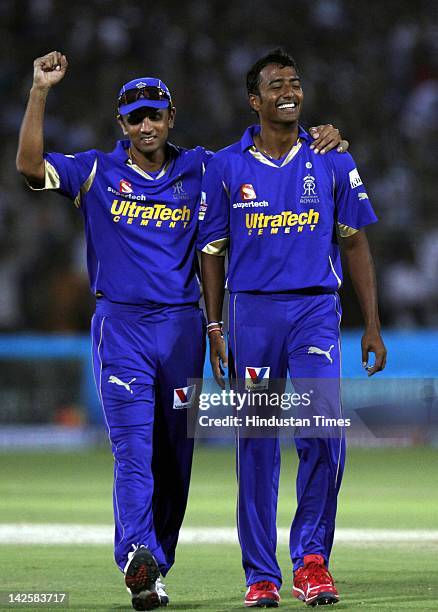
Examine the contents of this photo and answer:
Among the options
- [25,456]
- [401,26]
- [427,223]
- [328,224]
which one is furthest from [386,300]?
[328,224]

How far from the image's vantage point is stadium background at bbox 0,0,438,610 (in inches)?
333

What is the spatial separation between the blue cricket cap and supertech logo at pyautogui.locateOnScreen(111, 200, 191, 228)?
0.46m

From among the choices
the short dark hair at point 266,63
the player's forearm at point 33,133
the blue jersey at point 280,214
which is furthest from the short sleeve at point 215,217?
the player's forearm at point 33,133

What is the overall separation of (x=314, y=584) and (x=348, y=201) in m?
1.79

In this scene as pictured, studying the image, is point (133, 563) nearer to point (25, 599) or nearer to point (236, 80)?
point (25, 599)

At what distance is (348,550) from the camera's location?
824 cm

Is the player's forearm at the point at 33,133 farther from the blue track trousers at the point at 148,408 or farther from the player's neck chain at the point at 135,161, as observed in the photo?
the blue track trousers at the point at 148,408

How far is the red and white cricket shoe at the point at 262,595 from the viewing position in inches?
243

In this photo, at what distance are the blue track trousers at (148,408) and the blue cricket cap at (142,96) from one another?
3.15 feet

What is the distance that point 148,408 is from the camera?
6574mm

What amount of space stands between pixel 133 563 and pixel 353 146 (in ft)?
42.4

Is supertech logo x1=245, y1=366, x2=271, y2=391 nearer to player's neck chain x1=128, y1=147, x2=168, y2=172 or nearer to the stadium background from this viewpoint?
the stadium background

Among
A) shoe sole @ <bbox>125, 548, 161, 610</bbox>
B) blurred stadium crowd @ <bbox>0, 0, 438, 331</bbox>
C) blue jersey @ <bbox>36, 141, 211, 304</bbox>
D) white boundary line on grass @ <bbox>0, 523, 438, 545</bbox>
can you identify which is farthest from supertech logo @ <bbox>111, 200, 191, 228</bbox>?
blurred stadium crowd @ <bbox>0, 0, 438, 331</bbox>

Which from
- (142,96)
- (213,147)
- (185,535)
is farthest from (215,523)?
(213,147)
